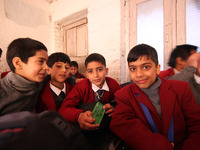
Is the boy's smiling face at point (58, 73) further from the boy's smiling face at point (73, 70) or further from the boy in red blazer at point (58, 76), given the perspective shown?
the boy's smiling face at point (73, 70)

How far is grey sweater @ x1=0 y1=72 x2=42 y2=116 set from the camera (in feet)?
2.00

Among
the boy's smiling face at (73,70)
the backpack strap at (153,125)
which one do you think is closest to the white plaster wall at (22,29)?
the boy's smiling face at (73,70)

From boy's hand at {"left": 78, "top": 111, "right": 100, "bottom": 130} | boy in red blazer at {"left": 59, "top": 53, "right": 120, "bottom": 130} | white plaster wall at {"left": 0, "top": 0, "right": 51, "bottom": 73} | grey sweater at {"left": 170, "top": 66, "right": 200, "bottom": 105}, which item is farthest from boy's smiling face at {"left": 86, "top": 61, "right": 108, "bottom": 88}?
white plaster wall at {"left": 0, "top": 0, "right": 51, "bottom": 73}

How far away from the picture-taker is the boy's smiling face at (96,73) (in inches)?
43.0

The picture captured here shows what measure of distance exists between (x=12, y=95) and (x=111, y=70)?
162 cm

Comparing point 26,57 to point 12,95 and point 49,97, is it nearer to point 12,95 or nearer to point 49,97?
point 12,95

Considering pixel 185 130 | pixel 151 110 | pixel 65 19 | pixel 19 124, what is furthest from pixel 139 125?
pixel 65 19

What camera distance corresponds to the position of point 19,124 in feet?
0.95

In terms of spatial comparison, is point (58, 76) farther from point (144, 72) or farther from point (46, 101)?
point (144, 72)

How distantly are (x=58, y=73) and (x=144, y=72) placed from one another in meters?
0.89

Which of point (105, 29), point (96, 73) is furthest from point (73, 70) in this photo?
point (96, 73)

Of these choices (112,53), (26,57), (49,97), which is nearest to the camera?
(26,57)

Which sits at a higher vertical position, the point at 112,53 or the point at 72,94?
the point at 112,53

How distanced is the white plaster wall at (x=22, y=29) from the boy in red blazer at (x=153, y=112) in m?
2.82
